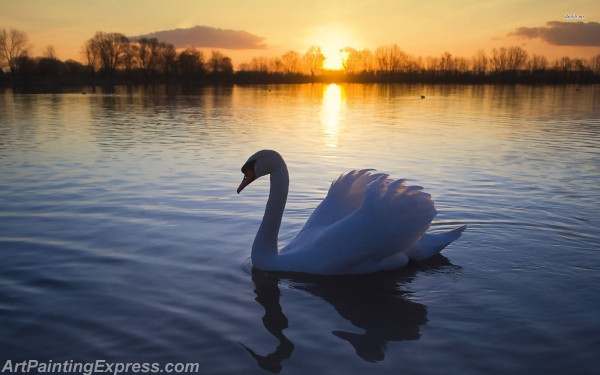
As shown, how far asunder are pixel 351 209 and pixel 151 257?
237cm

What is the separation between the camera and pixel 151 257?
242 inches

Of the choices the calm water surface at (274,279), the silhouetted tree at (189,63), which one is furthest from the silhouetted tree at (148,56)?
the calm water surface at (274,279)

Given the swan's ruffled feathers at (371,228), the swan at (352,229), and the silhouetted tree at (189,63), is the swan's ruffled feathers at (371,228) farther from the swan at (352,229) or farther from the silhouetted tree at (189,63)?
the silhouetted tree at (189,63)

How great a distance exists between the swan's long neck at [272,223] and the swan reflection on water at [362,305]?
0.69 ft

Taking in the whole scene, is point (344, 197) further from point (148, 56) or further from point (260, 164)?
point (148, 56)

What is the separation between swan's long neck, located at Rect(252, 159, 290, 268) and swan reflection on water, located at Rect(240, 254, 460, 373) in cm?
21

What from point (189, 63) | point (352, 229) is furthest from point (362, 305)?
point (189, 63)

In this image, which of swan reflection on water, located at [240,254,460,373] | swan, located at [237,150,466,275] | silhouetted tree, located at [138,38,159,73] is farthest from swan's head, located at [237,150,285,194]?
silhouetted tree, located at [138,38,159,73]

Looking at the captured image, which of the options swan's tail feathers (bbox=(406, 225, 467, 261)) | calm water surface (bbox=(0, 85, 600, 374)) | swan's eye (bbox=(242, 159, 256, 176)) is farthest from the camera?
swan's tail feathers (bbox=(406, 225, 467, 261))

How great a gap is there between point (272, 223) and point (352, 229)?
37.4 inches

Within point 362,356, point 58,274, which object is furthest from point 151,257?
point 362,356

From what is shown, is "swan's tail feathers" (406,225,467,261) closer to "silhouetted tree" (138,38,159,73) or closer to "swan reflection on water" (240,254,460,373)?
"swan reflection on water" (240,254,460,373)

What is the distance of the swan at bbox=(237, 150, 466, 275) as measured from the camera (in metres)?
5.29

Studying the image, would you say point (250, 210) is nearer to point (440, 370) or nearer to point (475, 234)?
point (475, 234)
